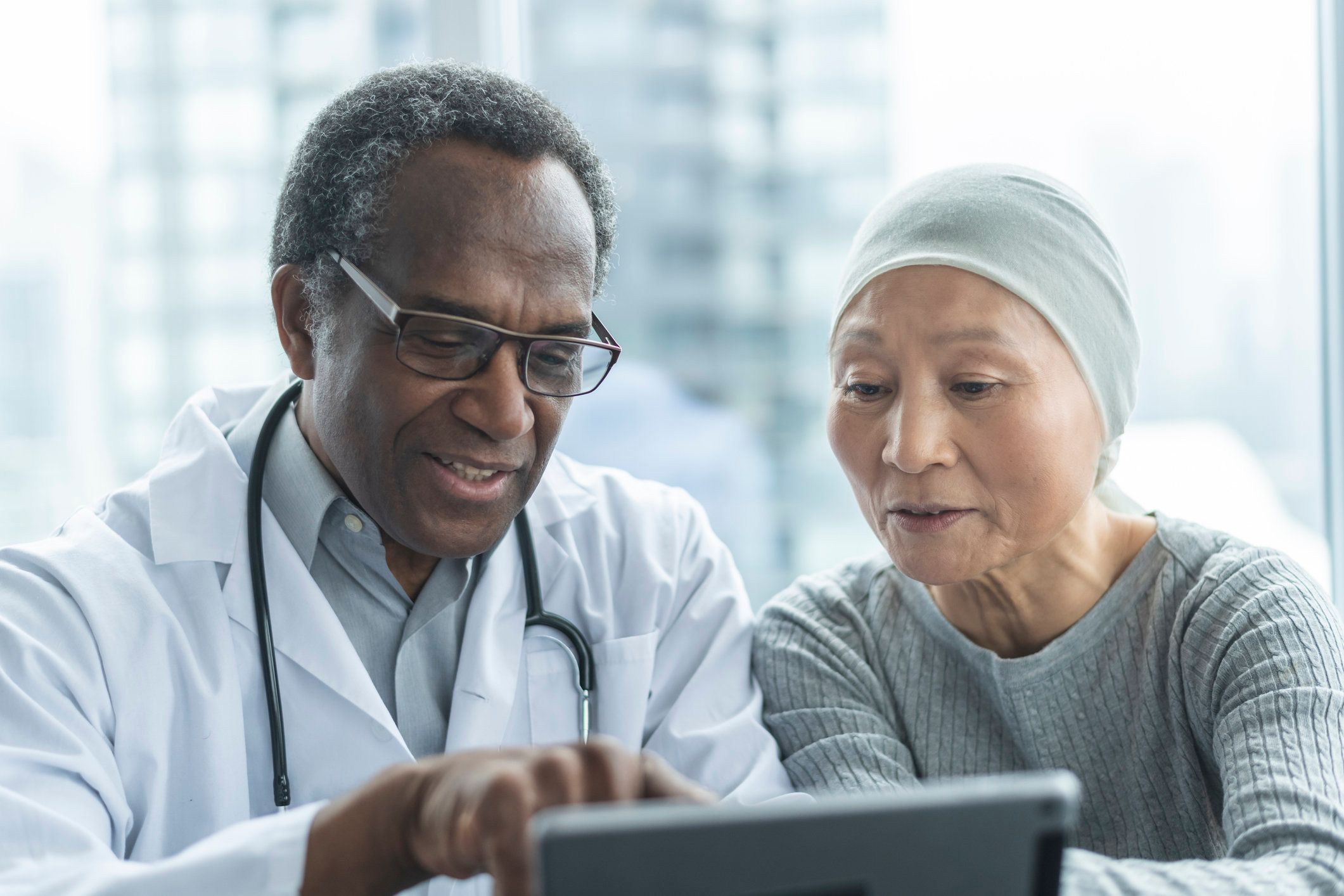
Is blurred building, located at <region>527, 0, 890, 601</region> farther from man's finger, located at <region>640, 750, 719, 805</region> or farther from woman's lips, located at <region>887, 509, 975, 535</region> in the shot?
man's finger, located at <region>640, 750, 719, 805</region>

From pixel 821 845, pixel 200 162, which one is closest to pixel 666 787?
pixel 821 845

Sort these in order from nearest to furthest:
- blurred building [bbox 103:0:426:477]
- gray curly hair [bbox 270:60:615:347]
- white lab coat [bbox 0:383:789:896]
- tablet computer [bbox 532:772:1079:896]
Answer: tablet computer [bbox 532:772:1079:896] → white lab coat [bbox 0:383:789:896] → gray curly hair [bbox 270:60:615:347] → blurred building [bbox 103:0:426:477]

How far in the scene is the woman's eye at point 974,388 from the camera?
1257mm

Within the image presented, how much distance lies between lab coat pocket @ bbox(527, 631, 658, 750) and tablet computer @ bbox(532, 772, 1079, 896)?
0.87m

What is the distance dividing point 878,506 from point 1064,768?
42cm

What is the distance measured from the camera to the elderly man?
48.5 inches

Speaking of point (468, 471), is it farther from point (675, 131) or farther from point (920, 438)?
point (675, 131)

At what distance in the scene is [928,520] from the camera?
4.27 feet

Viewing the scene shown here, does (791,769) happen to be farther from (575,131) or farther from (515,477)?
(575,131)

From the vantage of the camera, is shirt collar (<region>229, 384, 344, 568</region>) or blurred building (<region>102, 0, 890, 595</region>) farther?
blurred building (<region>102, 0, 890, 595</region>)

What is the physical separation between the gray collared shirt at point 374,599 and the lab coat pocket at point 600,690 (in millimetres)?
114

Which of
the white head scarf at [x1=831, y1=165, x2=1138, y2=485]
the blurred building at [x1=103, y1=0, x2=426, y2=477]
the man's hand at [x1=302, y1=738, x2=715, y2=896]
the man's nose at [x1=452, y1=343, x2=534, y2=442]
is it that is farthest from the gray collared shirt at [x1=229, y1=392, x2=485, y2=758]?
the blurred building at [x1=103, y1=0, x2=426, y2=477]

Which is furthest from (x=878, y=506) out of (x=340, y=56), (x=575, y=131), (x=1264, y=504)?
(x=340, y=56)

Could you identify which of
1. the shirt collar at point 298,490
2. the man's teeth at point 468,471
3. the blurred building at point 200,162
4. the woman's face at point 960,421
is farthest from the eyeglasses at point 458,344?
the blurred building at point 200,162
